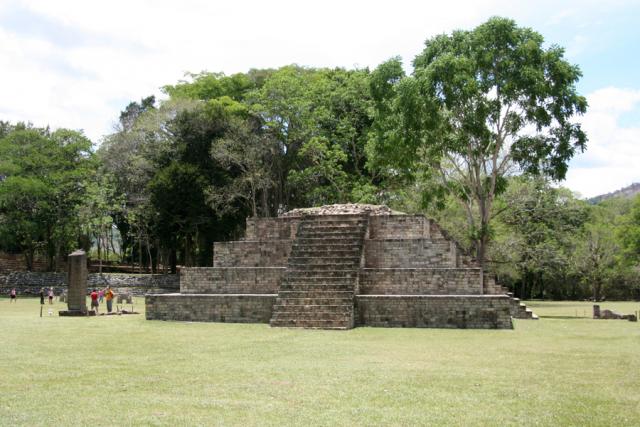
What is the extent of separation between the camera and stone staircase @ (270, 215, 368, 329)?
16.0 meters

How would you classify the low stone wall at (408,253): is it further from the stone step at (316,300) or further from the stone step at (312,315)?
the stone step at (312,315)

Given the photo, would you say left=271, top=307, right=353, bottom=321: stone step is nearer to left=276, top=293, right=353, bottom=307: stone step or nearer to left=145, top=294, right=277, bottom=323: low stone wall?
left=276, top=293, right=353, bottom=307: stone step

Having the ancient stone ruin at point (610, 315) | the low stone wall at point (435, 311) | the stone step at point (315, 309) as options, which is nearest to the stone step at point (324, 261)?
the low stone wall at point (435, 311)

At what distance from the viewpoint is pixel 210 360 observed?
1042cm

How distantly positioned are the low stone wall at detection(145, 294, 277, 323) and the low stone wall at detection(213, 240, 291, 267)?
2271mm

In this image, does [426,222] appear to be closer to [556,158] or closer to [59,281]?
[556,158]

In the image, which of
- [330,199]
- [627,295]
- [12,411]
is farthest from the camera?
[627,295]

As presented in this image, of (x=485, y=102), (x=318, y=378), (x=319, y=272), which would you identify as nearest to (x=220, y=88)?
(x=485, y=102)

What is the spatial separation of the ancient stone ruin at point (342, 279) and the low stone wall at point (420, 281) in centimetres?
3

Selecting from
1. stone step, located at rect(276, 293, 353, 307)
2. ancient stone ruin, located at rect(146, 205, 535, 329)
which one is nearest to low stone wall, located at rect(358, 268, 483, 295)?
ancient stone ruin, located at rect(146, 205, 535, 329)

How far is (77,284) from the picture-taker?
66.9ft

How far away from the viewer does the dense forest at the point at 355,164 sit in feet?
73.3

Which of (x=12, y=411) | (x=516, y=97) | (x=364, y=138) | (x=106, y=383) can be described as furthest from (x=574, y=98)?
(x=12, y=411)

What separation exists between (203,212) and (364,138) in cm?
993
